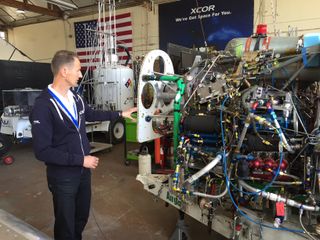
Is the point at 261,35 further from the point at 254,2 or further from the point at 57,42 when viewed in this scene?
the point at 57,42

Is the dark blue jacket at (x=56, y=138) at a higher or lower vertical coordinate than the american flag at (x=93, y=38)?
lower

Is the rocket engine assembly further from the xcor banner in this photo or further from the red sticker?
the xcor banner

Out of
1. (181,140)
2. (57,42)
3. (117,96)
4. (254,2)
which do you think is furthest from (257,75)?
(57,42)

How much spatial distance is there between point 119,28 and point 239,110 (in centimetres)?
704

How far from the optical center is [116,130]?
242 inches

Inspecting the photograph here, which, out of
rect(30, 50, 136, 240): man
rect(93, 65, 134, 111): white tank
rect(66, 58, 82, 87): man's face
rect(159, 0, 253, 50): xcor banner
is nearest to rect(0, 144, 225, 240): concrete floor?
rect(30, 50, 136, 240): man

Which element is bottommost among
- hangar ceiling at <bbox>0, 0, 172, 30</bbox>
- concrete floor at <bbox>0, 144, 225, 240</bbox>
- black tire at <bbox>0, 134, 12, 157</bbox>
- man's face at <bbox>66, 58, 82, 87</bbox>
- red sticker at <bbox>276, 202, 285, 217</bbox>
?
concrete floor at <bbox>0, 144, 225, 240</bbox>

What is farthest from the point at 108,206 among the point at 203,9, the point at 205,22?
the point at 203,9

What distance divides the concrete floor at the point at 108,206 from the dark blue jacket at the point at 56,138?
3.55 feet

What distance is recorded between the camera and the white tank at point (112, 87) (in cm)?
588

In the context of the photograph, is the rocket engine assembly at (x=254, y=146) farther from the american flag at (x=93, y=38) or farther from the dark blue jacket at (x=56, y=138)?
the american flag at (x=93, y=38)

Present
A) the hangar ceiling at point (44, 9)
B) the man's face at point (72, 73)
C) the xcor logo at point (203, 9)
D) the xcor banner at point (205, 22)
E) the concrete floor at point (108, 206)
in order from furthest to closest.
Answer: the hangar ceiling at point (44, 9) → the xcor logo at point (203, 9) → the xcor banner at point (205, 22) → the concrete floor at point (108, 206) → the man's face at point (72, 73)

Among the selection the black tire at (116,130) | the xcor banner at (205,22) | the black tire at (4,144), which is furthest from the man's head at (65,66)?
A: the xcor banner at (205,22)

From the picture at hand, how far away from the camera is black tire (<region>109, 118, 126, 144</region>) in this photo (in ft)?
19.3
